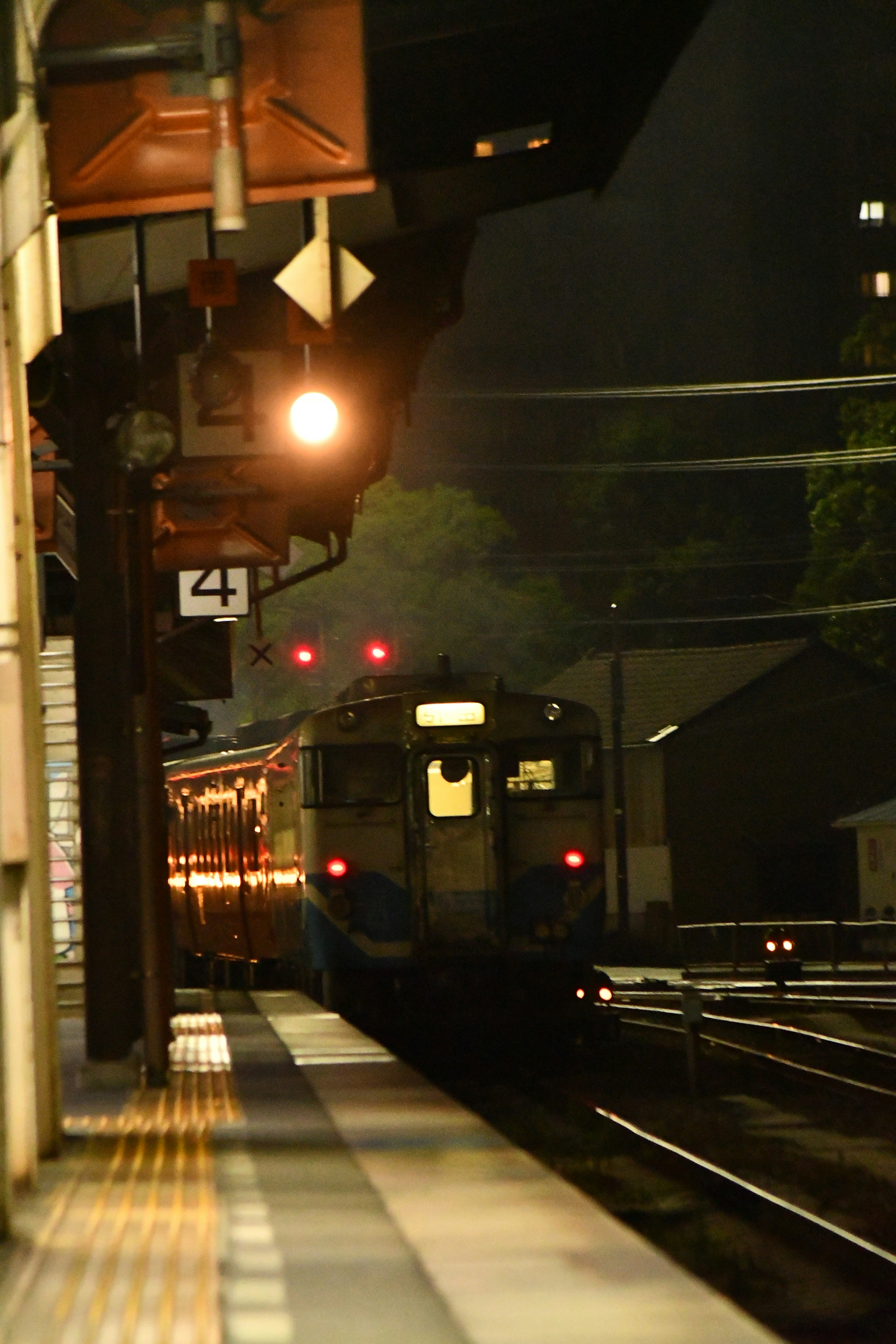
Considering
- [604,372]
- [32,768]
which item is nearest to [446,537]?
[604,372]

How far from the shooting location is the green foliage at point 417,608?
67.9 meters

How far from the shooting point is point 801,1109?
46.6 feet

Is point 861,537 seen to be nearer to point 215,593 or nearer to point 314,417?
point 215,593

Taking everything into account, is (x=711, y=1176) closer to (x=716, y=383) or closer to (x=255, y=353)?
(x=255, y=353)

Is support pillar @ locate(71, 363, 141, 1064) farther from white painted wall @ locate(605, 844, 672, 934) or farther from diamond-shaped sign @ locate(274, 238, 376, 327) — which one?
white painted wall @ locate(605, 844, 672, 934)

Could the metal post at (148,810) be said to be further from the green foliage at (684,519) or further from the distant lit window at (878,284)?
the distant lit window at (878,284)

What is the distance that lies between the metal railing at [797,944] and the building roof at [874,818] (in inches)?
76.1

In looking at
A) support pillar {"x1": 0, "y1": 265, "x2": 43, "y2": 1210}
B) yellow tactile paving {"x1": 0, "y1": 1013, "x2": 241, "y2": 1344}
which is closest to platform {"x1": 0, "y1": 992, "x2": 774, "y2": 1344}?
yellow tactile paving {"x1": 0, "y1": 1013, "x2": 241, "y2": 1344}

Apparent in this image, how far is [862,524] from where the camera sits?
164 ft

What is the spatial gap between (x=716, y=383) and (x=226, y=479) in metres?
61.6

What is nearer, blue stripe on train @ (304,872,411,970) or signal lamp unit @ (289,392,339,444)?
signal lamp unit @ (289,392,339,444)

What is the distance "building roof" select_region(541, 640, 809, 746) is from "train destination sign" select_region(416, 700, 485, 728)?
94.2 feet

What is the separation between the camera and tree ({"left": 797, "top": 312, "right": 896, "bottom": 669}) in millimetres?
49438

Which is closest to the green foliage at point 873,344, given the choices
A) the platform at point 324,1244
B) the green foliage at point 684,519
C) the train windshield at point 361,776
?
the green foliage at point 684,519
